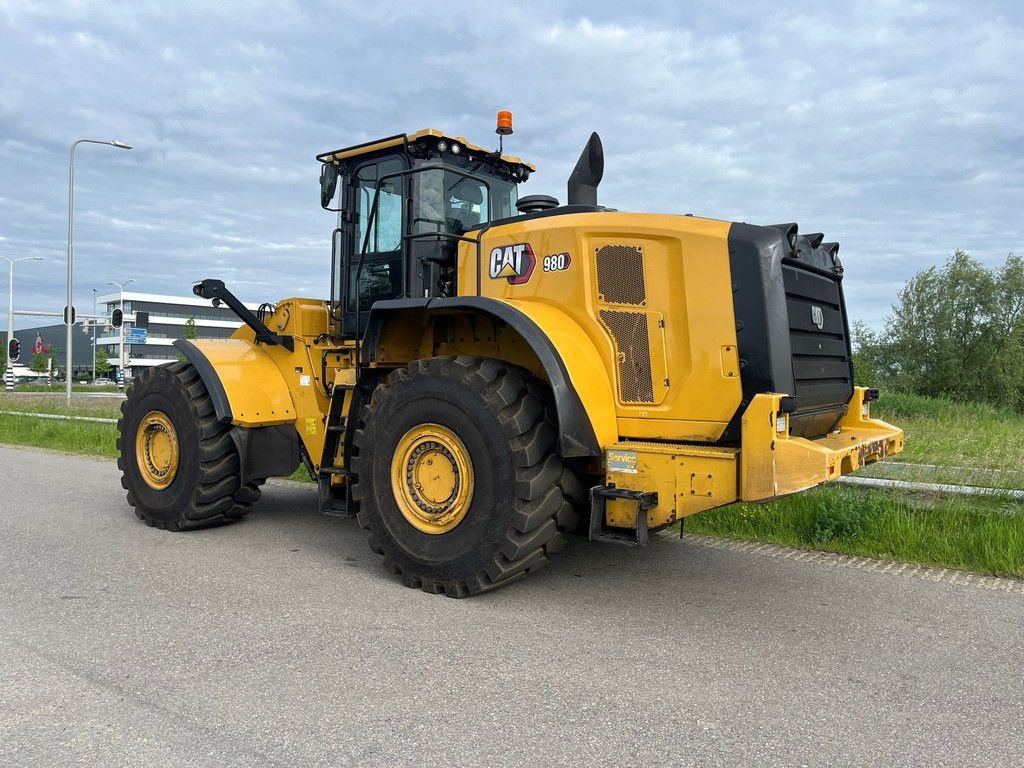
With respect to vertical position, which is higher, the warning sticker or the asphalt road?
the warning sticker

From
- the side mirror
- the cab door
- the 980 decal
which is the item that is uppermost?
the side mirror

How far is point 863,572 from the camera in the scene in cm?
523

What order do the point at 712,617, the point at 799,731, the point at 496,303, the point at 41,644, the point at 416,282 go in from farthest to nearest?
the point at 416,282
the point at 496,303
the point at 712,617
the point at 41,644
the point at 799,731

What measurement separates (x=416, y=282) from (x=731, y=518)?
9.72 ft

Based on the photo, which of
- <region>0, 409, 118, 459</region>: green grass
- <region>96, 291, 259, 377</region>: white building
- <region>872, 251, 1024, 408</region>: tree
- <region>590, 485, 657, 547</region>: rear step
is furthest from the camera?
<region>96, 291, 259, 377</region>: white building

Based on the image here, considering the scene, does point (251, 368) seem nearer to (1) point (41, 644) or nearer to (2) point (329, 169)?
(2) point (329, 169)

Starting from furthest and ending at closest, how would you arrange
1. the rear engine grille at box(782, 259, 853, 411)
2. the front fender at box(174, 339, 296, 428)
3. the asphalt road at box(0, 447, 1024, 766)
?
the front fender at box(174, 339, 296, 428) → the rear engine grille at box(782, 259, 853, 411) → the asphalt road at box(0, 447, 1024, 766)

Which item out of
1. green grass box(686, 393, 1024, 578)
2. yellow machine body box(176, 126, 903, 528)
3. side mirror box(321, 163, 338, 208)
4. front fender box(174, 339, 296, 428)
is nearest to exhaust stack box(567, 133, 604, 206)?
yellow machine body box(176, 126, 903, 528)

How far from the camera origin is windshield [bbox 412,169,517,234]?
5.80m

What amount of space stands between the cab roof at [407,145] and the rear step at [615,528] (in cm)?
287

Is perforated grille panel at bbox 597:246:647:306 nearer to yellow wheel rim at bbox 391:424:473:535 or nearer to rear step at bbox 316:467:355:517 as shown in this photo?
yellow wheel rim at bbox 391:424:473:535

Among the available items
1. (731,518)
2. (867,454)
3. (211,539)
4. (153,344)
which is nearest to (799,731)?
(867,454)

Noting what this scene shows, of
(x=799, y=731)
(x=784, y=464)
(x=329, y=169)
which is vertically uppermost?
(x=329, y=169)

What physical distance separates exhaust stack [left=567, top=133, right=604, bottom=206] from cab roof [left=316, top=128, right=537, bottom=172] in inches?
42.2
